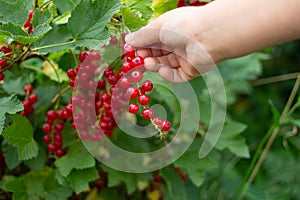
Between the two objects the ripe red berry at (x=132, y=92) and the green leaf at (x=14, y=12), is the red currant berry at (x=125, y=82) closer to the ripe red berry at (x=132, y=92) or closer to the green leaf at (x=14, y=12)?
the ripe red berry at (x=132, y=92)

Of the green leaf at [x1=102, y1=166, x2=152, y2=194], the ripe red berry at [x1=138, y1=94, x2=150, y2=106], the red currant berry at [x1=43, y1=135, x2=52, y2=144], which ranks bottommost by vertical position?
the green leaf at [x1=102, y1=166, x2=152, y2=194]

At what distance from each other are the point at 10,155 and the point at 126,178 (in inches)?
10.2

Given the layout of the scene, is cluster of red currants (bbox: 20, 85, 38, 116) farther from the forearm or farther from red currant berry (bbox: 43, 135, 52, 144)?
the forearm

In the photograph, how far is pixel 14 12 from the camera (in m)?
0.78

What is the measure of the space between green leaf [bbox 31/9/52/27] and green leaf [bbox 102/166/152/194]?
0.39 meters

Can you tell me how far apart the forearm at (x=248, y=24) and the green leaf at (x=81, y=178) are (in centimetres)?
39

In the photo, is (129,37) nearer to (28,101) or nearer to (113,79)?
(113,79)

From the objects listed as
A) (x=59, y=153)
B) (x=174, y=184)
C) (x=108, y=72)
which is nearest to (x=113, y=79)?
(x=108, y=72)

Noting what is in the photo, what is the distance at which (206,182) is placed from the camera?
4.63ft

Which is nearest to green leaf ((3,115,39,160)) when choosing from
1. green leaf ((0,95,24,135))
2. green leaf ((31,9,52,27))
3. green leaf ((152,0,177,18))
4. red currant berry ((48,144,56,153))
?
red currant berry ((48,144,56,153))

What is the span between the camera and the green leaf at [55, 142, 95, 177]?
3.18 ft

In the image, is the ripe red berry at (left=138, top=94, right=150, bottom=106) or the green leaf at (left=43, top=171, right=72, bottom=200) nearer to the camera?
the ripe red berry at (left=138, top=94, right=150, bottom=106)

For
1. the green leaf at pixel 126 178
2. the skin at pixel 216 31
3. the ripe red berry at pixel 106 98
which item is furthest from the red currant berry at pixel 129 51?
the green leaf at pixel 126 178

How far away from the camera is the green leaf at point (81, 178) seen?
967 millimetres
